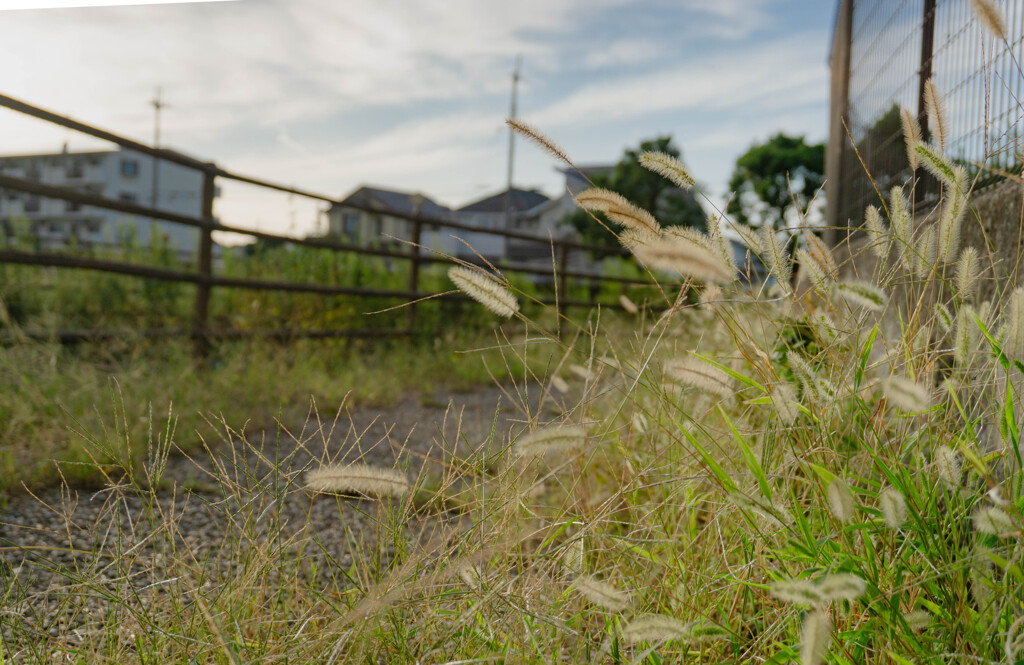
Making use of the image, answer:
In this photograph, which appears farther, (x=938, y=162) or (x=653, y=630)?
(x=938, y=162)

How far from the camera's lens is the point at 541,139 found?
1143 mm

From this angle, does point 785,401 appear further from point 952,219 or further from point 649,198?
point 649,198

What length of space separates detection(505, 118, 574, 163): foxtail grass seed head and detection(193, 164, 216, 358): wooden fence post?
3.18 m

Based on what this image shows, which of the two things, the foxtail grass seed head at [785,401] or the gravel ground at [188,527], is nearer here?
the foxtail grass seed head at [785,401]

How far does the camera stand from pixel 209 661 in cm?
93

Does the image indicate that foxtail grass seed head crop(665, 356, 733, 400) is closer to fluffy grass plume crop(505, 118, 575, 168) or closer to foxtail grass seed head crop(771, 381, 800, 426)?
foxtail grass seed head crop(771, 381, 800, 426)

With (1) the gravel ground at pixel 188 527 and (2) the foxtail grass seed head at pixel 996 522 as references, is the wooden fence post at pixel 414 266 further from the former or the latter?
(2) the foxtail grass seed head at pixel 996 522

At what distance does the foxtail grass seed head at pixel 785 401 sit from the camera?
34.6 inches

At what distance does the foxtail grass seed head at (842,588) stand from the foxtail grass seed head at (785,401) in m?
0.30

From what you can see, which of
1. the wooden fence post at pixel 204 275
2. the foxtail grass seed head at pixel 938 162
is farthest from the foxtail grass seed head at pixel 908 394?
the wooden fence post at pixel 204 275

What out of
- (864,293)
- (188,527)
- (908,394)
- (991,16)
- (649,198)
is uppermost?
(649,198)

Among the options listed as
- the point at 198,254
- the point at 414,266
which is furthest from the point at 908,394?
the point at 414,266

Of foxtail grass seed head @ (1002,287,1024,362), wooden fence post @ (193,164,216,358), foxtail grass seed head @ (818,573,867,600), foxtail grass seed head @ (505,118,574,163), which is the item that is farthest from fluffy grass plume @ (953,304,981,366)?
wooden fence post @ (193,164,216,358)

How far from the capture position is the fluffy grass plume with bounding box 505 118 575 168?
1.13 metres
